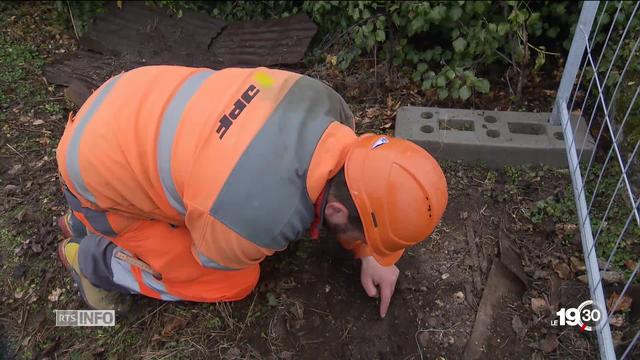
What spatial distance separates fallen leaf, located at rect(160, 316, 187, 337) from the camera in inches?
94.4

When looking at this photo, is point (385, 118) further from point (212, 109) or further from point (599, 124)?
point (212, 109)

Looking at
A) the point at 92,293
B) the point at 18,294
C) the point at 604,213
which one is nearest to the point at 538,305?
the point at 604,213

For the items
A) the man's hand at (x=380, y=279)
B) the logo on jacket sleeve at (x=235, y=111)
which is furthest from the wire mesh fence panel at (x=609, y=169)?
the logo on jacket sleeve at (x=235, y=111)

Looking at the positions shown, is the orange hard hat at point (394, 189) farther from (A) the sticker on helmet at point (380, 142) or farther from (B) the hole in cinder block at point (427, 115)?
(B) the hole in cinder block at point (427, 115)

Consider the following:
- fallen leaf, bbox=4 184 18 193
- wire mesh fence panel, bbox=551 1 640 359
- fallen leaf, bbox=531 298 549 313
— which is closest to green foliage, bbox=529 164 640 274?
wire mesh fence panel, bbox=551 1 640 359

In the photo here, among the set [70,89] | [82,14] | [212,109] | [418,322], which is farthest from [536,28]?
[82,14]

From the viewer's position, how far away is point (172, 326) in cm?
242

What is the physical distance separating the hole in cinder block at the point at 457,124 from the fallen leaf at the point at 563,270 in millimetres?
951

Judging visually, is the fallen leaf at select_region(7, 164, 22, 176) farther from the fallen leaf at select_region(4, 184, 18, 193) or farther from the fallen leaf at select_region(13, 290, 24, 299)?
the fallen leaf at select_region(13, 290, 24, 299)

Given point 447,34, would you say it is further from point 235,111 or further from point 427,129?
point 235,111

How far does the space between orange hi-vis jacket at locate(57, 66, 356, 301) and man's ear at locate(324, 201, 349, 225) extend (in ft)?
0.20

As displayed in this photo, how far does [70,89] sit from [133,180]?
211 cm

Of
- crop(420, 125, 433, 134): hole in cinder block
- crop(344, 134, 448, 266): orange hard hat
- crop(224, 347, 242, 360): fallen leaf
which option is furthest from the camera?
crop(420, 125, 433, 134): hole in cinder block

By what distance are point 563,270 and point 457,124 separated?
1060mm
